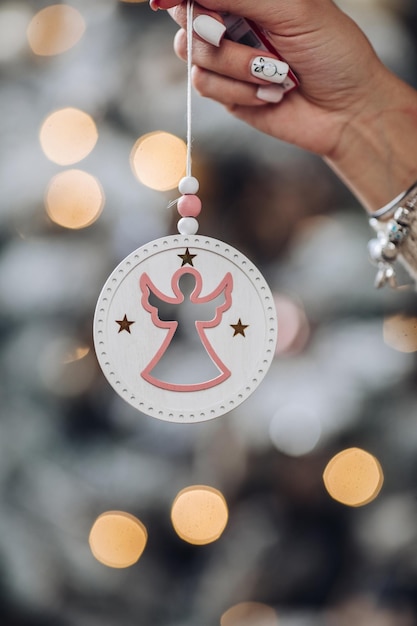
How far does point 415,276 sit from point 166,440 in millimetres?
484

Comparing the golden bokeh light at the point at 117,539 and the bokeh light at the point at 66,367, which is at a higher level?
the bokeh light at the point at 66,367

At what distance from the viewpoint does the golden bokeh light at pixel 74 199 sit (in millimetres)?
1098

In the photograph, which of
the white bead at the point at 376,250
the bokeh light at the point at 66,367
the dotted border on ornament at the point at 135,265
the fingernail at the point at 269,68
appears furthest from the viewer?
the bokeh light at the point at 66,367

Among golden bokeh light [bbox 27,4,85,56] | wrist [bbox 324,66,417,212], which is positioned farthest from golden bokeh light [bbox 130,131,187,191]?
wrist [bbox 324,66,417,212]

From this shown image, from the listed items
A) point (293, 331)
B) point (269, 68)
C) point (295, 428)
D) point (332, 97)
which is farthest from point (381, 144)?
point (295, 428)

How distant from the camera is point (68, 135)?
1107 mm

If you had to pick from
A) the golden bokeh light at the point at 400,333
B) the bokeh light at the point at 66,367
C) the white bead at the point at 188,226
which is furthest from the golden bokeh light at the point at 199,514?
the white bead at the point at 188,226

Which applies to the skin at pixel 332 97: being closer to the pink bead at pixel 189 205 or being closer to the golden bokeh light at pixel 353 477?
the pink bead at pixel 189 205

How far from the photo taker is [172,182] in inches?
44.3

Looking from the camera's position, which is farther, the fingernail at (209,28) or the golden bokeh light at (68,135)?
the golden bokeh light at (68,135)

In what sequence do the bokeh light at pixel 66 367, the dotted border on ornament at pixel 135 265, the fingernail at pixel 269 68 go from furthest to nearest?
1. the bokeh light at pixel 66 367
2. the fingernail at pixel 269 68
3. the dotted border on ornament at pixel 135 265

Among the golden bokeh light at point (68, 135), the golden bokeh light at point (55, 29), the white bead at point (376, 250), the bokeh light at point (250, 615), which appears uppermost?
the golden bokeh light at point (55, 29)

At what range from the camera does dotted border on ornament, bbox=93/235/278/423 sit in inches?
23.9

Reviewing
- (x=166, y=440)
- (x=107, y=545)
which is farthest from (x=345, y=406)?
(x=107, y=545)
